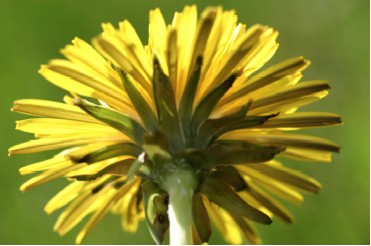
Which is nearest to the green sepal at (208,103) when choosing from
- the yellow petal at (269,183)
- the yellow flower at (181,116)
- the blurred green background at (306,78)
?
the yellow flower at (181,116)

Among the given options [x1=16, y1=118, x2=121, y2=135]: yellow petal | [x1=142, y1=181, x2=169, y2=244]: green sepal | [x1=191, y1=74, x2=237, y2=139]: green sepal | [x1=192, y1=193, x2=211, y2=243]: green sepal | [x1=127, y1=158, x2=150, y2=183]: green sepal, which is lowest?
[x1=192, y1=193, x2=211, y2=243]: green sepal

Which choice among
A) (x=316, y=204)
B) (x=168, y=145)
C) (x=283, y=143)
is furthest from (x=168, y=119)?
(x=316, y=204)

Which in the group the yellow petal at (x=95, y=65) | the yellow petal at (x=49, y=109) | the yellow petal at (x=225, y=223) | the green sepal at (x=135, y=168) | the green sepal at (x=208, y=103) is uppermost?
the yellow petal at (x=95, y=65)

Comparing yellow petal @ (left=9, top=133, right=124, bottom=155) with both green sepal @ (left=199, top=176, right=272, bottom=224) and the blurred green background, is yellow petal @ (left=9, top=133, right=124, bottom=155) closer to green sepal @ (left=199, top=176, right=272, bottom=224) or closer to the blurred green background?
green sepal @ (left=199, top=176, right=272, bottom=224)

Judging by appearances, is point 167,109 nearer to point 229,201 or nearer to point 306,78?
point 229,201

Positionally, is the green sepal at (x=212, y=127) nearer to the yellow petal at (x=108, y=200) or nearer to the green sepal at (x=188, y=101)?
the green sepal at (x=188, y=101)

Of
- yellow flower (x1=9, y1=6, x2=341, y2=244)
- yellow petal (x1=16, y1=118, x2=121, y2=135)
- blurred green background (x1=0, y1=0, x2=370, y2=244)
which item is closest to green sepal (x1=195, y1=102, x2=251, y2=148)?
yellow flower (x1=9, y1=6, x2=341, y2=244)

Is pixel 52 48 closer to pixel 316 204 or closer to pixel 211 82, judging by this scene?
pixel 316 204
